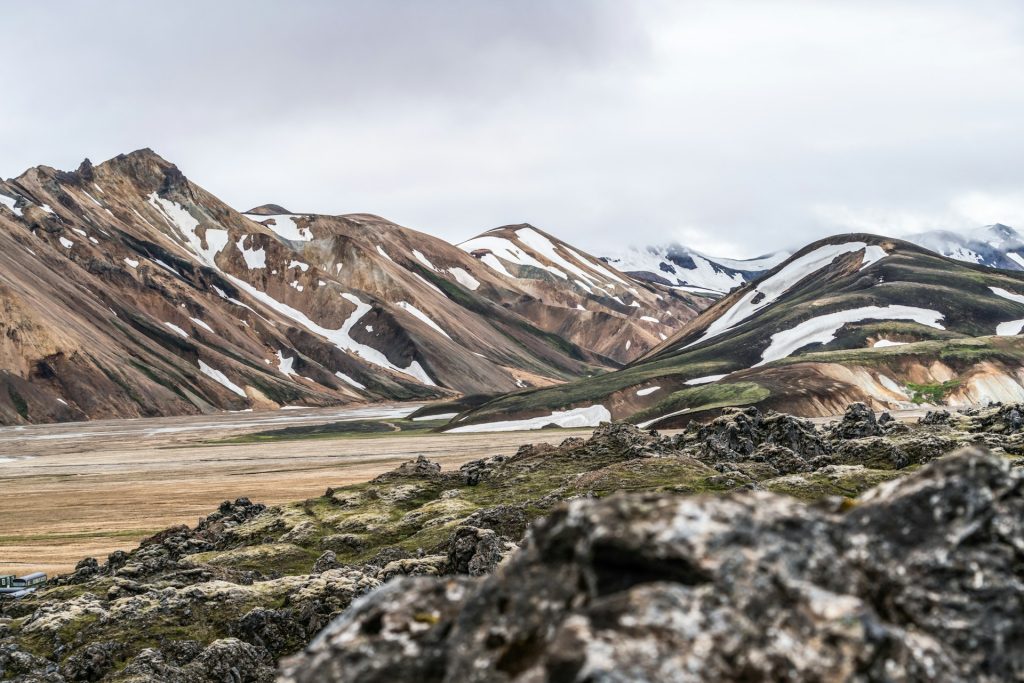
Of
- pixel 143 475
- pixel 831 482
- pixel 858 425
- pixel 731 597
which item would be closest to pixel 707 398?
pixel 143 475

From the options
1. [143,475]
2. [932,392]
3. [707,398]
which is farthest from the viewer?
[707,398]

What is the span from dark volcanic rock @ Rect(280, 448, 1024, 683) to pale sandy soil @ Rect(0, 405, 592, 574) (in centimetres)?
5566

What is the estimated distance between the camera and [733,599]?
7898mm

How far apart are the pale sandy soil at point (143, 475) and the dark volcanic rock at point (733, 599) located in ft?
183

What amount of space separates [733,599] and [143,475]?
12493 centimetres

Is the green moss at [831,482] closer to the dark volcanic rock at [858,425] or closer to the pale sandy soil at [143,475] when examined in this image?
the dark volcanic rock at [858,425]

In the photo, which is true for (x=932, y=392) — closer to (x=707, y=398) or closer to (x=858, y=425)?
(x=707, y=398)

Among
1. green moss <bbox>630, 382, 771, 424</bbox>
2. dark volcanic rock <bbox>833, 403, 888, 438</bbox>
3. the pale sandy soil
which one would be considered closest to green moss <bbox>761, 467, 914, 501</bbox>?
dark volcanic rock <bbox>833, 403, 888, 438</bbox>

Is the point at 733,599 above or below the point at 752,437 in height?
above

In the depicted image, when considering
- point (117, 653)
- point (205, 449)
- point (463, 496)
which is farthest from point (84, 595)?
point (205, 449)

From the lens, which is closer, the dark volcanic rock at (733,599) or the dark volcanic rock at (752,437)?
the dark volcanic rock at (733,599)

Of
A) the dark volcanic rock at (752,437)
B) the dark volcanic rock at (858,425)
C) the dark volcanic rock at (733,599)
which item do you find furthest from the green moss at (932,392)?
the dark volcanic rock at (733,599)

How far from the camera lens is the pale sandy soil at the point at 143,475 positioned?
231ft

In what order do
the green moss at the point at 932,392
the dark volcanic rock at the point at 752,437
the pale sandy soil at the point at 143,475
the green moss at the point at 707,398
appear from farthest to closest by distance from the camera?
1. the green moss at the point at 932,392
2. the green moss at the point at 707,398
3. the pale sandy soil at the point at 143,475
4. the dark volcanic rock at the point at 752,437
